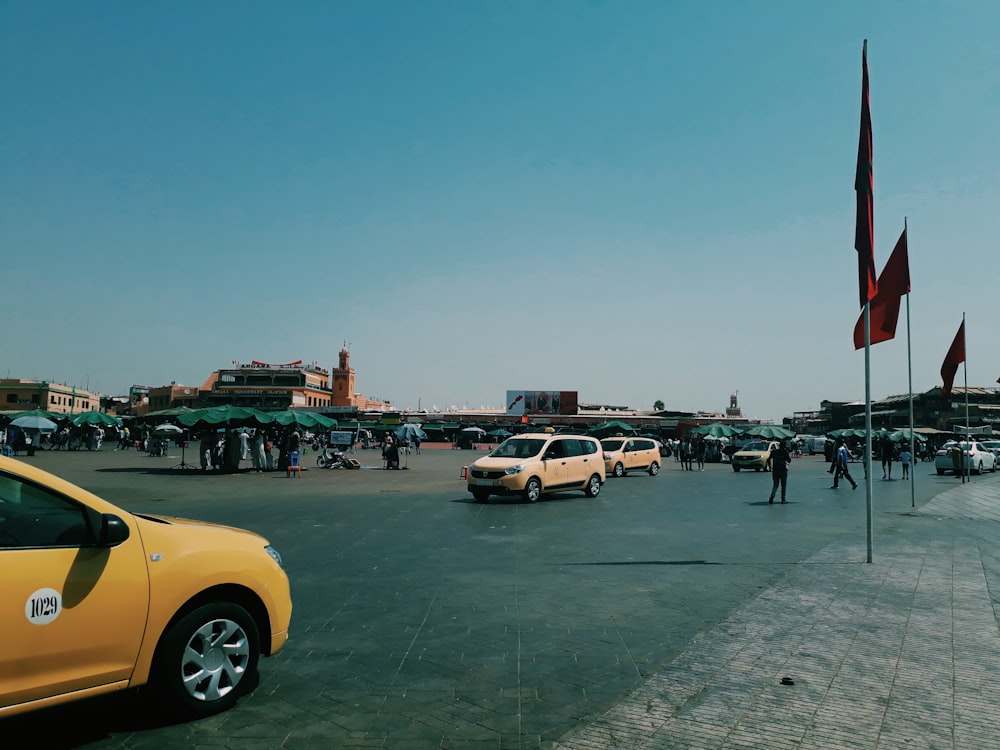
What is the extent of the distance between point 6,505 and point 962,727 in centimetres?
553

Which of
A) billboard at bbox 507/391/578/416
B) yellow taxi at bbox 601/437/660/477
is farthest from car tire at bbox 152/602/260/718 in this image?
billboard at bbox 507/391/578/416

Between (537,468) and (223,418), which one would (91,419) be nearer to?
(223,418)

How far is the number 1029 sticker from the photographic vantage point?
133 inches

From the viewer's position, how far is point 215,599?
425 cm

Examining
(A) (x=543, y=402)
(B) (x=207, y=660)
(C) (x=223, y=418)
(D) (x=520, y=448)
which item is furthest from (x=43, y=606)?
(A) (x=543, y=402)

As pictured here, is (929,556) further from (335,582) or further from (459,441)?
(459,441)

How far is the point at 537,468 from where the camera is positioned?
60.1 ft

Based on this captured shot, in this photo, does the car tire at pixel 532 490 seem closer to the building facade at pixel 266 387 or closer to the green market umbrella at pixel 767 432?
the green market umbrella at pixel 767 432

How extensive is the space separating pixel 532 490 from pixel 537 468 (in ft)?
1.93

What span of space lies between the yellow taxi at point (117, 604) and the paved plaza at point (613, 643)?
0.21 m

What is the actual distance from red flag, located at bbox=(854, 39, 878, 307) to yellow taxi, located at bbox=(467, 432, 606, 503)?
9.99 meters

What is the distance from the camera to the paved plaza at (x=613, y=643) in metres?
4.00

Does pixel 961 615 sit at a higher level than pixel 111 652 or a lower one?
lower

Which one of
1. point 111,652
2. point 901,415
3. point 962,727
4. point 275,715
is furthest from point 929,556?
point 901,415
